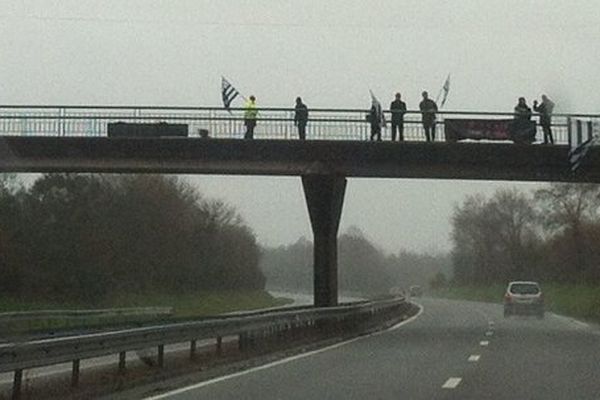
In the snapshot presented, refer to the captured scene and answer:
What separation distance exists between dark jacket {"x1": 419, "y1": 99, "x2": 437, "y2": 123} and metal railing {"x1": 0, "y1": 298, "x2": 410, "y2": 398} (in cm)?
668

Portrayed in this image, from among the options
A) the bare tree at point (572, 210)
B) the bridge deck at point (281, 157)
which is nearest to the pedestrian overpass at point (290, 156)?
the bridge deck at point (281, 157)

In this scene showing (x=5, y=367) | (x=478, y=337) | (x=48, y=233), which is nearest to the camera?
(x=5, y=367)

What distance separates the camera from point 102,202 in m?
56.4

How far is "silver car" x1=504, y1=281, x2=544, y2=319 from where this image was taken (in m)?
52.0

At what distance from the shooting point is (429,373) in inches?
793

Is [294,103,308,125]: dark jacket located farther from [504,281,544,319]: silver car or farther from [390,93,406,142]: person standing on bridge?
[504,281,544,319]: silver car

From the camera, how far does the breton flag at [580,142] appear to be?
3691cm

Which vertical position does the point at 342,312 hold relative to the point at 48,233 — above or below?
below

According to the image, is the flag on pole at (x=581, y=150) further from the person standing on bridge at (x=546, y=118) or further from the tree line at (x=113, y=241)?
the tree line at (x=113, y=241)

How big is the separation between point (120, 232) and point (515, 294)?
19.3 meters

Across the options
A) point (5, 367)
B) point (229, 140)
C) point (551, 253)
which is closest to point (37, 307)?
point (229, 140)

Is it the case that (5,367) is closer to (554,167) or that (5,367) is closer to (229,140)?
(229,140)

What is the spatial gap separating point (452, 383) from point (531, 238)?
92822 millimetres

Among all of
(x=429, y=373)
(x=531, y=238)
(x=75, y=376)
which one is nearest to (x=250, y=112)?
(x=429, y=373)
